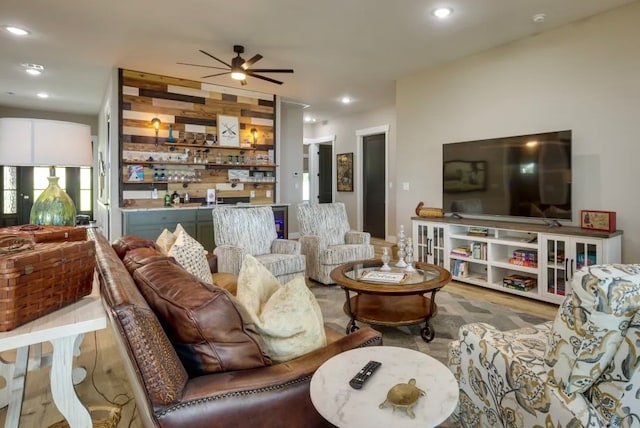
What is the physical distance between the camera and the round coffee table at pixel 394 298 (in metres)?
2.54

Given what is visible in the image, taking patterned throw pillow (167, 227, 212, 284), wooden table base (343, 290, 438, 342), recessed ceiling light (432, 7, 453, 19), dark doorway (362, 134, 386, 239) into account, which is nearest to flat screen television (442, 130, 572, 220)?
recessed ceiling light (432, 7, 453, 19)

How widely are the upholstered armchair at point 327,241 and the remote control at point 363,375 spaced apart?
9.55 ft

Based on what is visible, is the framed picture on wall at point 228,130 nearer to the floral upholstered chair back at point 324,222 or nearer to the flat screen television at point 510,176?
the floral upholstered chair back at point 324,222

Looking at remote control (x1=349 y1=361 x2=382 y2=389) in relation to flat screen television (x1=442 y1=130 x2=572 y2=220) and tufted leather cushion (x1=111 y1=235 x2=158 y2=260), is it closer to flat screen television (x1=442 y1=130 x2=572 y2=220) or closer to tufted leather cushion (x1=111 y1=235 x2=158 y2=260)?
tufted leather cushion (x1=111 y1=235 x2=158 y2=260)

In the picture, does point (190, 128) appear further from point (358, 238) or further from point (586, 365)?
point (586, 365)

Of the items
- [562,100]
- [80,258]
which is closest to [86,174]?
[80,258]

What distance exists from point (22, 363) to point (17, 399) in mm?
156

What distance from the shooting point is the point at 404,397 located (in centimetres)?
96

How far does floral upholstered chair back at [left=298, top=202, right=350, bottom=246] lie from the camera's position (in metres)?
4.35

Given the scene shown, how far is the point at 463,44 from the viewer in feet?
13.6

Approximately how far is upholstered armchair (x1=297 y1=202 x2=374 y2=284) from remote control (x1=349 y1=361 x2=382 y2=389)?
2911 millimetres

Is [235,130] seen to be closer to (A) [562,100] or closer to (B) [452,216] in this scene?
(B) [452,216]

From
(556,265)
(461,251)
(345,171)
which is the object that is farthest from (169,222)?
(556,265)

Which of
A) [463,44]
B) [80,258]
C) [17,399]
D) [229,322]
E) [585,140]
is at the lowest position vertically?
[17,399]
